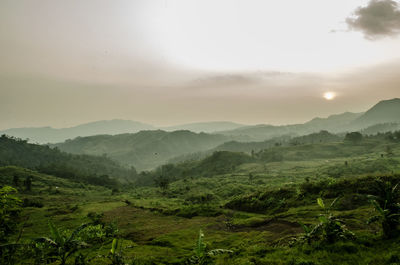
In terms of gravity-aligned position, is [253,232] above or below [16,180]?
above

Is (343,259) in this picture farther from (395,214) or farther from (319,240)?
(395,214)

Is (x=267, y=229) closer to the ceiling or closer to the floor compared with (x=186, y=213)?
closer to the ceiling

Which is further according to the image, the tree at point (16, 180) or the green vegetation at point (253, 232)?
the tree at point (16, 180)

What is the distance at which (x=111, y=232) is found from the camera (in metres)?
45.6

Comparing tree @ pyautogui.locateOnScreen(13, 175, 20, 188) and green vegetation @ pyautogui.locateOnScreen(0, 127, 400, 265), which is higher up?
green vegetation @ pyautogui.locateOnScreen(0, 127, 400, 265)

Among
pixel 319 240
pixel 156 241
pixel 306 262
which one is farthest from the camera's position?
pixel 156 241

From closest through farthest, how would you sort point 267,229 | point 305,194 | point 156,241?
point 267,229
point 156,241
point 305,194

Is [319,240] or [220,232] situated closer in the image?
[319,240]

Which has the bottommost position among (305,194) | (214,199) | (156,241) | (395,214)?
(214,199)

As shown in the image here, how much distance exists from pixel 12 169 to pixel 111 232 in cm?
17689

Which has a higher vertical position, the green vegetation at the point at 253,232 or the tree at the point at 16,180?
the green vegetation at the point at 253,232

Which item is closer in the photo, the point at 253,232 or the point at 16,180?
the point at 253,232

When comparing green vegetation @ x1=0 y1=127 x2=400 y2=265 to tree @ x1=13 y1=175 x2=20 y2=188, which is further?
tree @ x1=13 y1=175 x2=20 y2=188

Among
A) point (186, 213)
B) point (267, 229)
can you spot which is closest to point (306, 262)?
point (267, 229)
